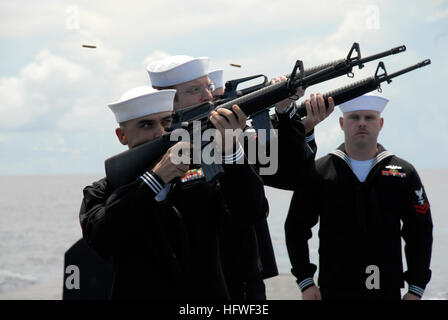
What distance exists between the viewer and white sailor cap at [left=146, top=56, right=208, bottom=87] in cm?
483

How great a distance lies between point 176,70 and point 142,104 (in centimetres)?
90

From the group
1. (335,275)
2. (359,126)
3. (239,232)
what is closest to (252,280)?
(239,232)

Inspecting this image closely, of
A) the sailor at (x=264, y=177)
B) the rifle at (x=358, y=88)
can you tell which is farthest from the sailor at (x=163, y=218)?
the rifle at (x=358, y=88)

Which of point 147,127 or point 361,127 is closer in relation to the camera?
point 147,127

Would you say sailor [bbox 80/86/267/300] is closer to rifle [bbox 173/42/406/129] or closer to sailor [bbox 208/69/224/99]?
rifle [bbox 173/42/406/129]

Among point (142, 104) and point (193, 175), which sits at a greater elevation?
point (142, 104)

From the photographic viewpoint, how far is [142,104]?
407cm

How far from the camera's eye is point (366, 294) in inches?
224

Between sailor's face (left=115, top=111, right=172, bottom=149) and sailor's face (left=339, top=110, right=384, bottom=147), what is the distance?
97.0 inches

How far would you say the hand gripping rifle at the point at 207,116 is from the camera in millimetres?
3840

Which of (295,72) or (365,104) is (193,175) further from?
(365,104)

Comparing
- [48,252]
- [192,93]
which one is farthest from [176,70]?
[48,252]

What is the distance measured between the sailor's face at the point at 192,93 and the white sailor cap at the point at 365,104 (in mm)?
1814

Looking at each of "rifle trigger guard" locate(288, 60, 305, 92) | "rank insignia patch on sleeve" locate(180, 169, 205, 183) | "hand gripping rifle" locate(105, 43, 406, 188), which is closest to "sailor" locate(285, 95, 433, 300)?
"hand gripping rifle" locate(105, 43, 406, 188)
